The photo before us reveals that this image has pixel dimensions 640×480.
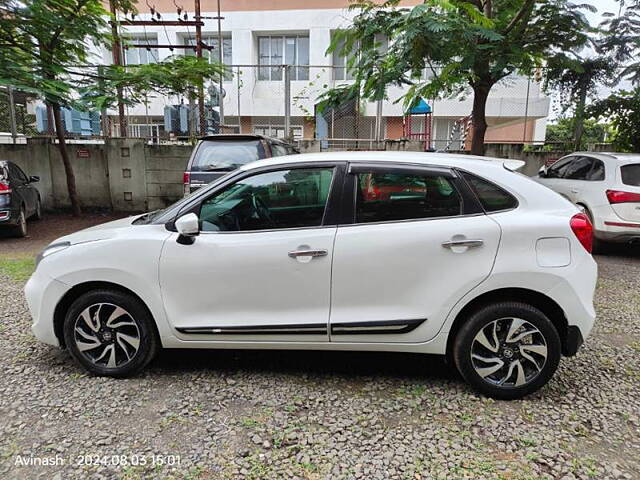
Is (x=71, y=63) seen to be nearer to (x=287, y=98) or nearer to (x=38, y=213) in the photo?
(x=38, y=213)

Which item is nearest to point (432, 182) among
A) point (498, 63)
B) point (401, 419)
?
point (401, 419)

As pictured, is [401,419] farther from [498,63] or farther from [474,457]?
[498,63]

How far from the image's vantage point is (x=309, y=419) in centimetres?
282

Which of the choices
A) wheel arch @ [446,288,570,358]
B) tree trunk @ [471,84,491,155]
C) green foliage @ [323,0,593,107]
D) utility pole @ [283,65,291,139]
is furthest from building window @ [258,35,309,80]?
wheel arch @ [446,288,570,358]

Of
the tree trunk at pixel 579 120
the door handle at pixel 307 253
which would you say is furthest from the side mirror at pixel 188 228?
the tree trunk at pixel 579 120

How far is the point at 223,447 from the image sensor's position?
256cm

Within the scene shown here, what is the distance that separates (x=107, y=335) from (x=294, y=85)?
15.4 meters

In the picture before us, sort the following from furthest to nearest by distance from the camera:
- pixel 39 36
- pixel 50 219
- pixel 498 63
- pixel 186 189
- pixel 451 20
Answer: pixel 50 219, pixel 39 36, pixel 186 189, pixel 498 63, pixel 451 20

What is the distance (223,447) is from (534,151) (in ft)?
35.5

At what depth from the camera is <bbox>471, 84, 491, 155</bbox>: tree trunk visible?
801 cm

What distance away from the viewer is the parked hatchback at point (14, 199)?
8.20 metres

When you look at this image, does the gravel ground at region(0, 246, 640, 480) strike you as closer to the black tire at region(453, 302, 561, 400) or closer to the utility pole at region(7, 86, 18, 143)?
the black tire at region(453, 302, 561, 400)

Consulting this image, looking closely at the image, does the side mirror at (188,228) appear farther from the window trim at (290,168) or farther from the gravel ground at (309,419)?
the gravel ground at (309,419)

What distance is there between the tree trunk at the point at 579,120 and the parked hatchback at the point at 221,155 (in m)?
7.68
